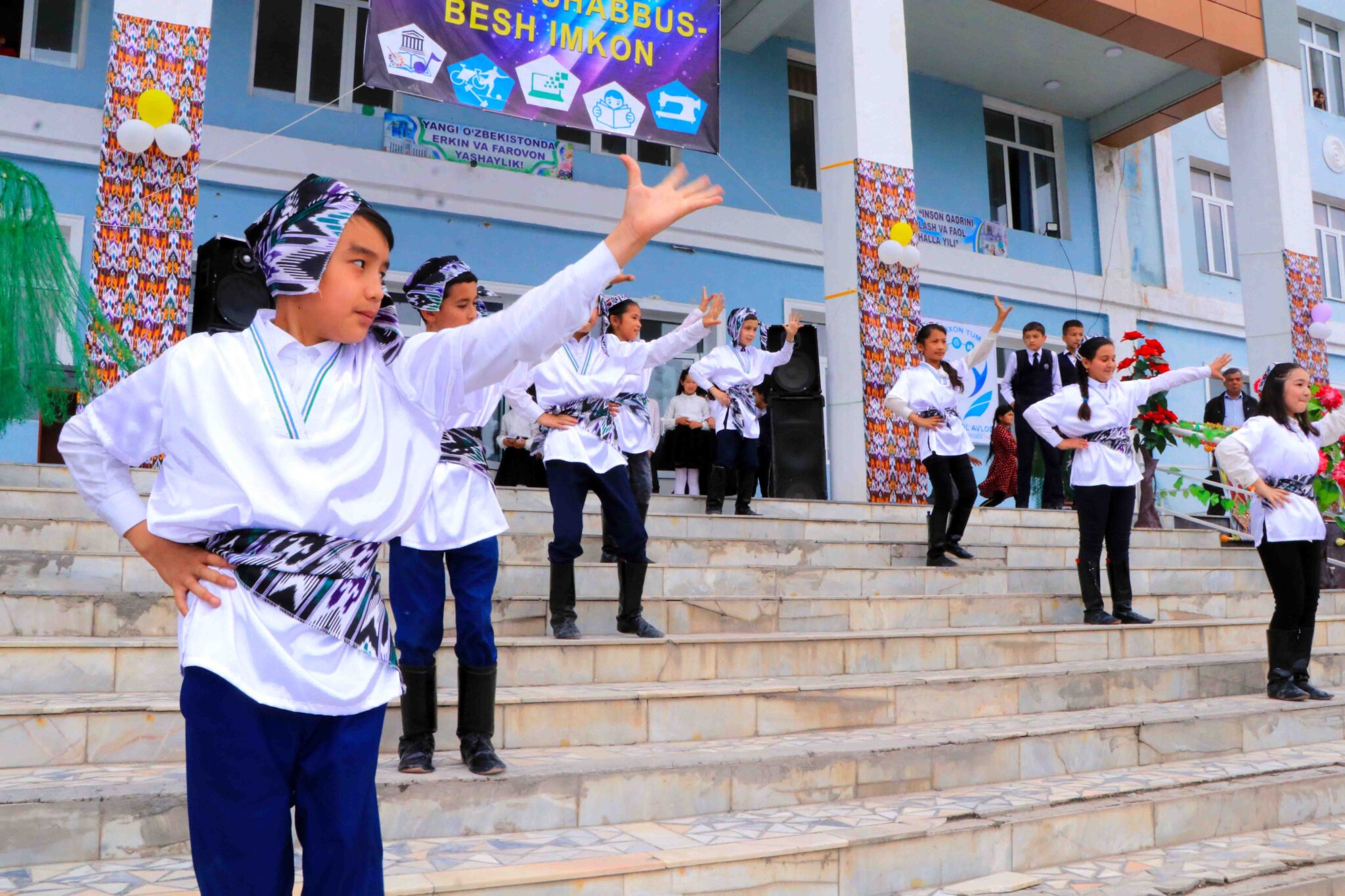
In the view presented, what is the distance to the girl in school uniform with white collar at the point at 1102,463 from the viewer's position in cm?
694

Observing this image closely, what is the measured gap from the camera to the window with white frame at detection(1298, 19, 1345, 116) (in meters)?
18.7

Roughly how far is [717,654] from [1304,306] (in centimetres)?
1268

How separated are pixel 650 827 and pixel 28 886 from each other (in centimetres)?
183

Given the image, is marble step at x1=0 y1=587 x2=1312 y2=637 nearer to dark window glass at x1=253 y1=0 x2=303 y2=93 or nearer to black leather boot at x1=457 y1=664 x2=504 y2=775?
black leather boot at x1=457 y1=664 x2=504 y2=775

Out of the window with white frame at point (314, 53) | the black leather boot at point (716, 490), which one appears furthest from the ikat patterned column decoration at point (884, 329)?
the window with white frame at point (314, 53)

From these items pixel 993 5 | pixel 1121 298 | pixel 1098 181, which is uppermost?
pixel 993 5

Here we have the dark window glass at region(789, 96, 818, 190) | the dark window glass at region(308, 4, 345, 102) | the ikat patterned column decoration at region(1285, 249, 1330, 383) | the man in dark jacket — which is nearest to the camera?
the man in dark jacket

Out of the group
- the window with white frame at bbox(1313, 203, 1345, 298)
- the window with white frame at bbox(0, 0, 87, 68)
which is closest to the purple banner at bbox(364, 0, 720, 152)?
the window with white frame at bbox(0, 0, 87, 68)

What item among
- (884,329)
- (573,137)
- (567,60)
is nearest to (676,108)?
(567,60)

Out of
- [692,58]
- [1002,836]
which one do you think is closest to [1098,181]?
[692,58]

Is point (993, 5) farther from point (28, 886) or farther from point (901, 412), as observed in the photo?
point (28, 886)

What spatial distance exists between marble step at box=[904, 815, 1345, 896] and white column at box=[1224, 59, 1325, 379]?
1180 cm

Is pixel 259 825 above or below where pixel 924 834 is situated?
above

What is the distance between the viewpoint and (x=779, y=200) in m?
14.7
